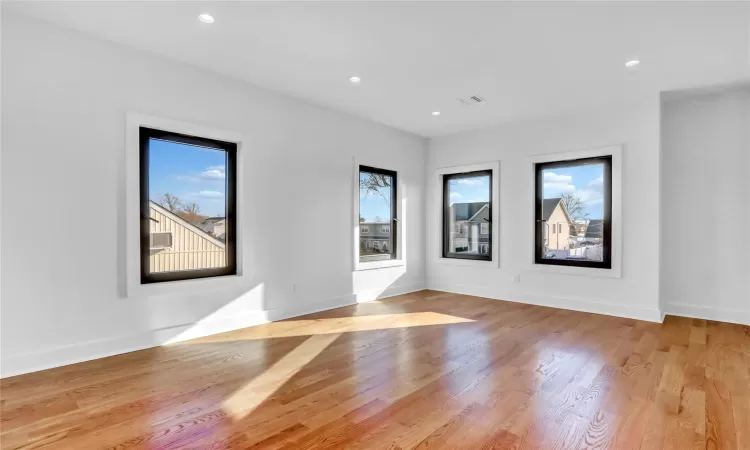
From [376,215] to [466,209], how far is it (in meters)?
1.49

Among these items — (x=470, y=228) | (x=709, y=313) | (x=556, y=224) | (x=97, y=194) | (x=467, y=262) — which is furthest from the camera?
(x=470, y=228)

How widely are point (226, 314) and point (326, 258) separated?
143 cm

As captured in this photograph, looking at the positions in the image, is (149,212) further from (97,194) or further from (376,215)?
(376,215)

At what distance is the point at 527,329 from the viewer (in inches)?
159

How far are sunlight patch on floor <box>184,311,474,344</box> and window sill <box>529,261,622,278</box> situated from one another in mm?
1581

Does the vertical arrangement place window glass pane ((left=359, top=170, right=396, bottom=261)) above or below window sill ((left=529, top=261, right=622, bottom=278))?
above

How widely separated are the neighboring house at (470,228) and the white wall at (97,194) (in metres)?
2.79

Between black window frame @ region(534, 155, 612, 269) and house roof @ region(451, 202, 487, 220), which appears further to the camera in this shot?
house roof @ region(451, 202, 487, 220)

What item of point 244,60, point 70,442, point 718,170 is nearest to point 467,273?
point 718,170

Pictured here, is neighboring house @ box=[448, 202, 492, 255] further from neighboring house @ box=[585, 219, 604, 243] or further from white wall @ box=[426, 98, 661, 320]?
neighboring house @ box=[585, 219, 604, 243]

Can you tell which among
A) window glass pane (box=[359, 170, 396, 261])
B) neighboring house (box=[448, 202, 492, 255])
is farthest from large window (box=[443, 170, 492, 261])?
window glass pane (box=[359, 170, 396, 261])

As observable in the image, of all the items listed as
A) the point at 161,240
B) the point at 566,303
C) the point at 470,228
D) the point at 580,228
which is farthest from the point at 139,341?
the point at 580,228

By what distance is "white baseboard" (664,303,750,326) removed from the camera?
14.2ft

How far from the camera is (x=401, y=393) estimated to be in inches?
98.0
